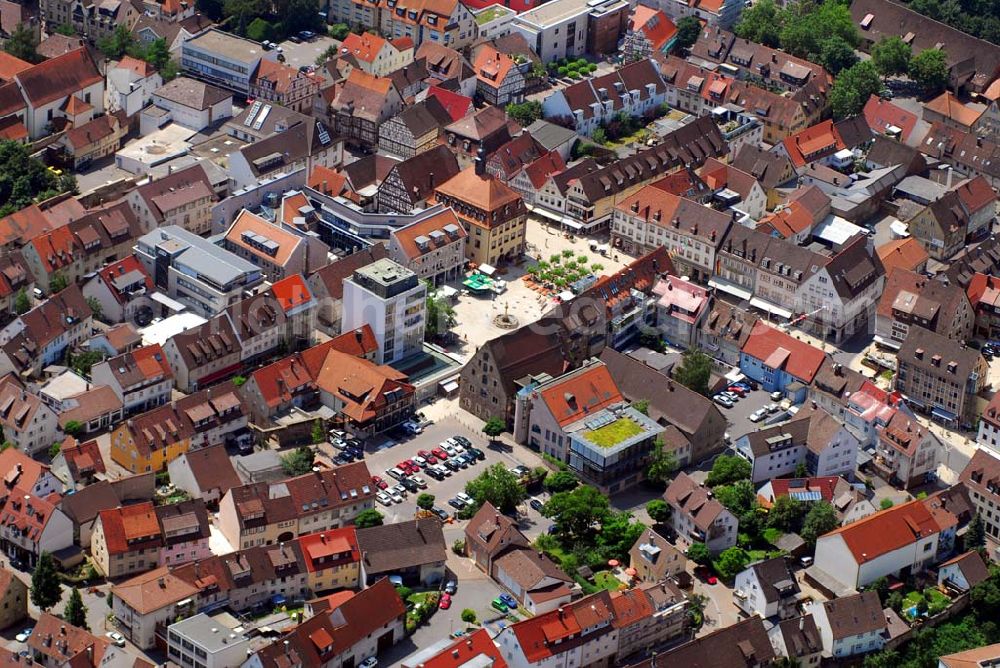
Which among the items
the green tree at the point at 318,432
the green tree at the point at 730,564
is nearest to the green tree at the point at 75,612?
the green tree at the point at 318,432

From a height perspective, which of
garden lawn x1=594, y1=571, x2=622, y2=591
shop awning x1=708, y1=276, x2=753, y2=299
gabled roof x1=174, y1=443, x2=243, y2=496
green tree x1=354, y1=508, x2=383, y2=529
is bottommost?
garden lawn x1=594, y1=571, x2=622, y2=591

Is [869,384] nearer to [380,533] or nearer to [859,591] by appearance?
[859,591]

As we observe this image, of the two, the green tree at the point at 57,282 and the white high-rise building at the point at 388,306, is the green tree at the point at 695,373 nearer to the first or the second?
the white high-rise building at the point at 388,306

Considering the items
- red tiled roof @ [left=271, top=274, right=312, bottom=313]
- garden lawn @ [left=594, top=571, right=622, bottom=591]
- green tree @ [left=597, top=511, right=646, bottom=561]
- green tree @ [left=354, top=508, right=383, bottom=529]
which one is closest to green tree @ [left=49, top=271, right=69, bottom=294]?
red tiled roof @ [left=271, top=274, right=312, bottom=313]

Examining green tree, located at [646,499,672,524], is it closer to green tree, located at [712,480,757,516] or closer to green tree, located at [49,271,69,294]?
green tree, located at [712,480,757,516]

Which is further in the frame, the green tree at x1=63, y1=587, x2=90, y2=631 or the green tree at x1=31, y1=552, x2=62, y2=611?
the green tree at x1=31, y1=552, x2=62, y2=611

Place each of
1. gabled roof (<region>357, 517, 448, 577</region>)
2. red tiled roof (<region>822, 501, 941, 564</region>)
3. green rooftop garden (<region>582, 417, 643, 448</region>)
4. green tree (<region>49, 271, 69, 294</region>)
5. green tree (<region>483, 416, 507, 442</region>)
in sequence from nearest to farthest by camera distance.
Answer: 1. gabled roof (<region>357, 517, 448, 577</region>)
2. red tiled roof (<region>822, 501, 941, 564</region>)
3. green rooftop garden (<region>582, 417, 643, 448</region>)
4. green tree (<region>483, 416, 507, 442</region>)
5. green tree (<region>49, 271, 69, 294</region>)

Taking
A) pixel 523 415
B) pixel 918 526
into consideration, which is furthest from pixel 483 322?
pixel 918 526
